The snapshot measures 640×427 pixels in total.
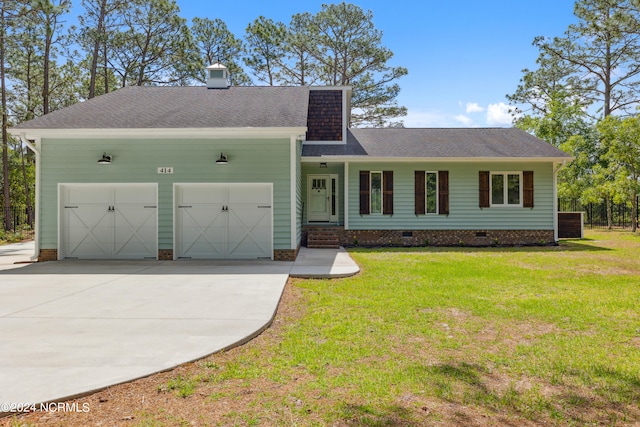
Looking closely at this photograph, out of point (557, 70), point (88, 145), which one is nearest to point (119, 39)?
point (88, 145)

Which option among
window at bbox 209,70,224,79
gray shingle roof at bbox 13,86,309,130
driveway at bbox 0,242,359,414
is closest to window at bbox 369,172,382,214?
gray shingle roof at bbox 13,86,309,130

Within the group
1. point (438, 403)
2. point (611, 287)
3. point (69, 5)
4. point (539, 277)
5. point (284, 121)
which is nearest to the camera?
point (438, 403)

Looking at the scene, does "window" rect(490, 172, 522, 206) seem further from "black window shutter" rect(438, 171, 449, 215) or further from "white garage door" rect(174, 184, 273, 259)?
"white garage door" rect(174, 184, 273, 259)

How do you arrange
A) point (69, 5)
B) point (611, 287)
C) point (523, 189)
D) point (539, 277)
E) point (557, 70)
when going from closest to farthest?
point (611, 287)
point (539, 277)
point (523, 189)
point (69, 5)
point (557, 70)

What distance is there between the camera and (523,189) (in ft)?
44.7

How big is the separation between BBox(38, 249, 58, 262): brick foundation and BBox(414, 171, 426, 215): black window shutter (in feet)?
34.6

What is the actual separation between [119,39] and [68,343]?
21761 mm

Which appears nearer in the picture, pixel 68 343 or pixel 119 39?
pixel 68 343

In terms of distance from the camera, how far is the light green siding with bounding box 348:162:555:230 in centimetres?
1357

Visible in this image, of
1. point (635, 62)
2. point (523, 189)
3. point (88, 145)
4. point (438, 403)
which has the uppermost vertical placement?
point (635, 62)

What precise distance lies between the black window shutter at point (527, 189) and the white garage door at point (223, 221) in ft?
29.7

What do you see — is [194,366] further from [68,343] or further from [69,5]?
[69,5]

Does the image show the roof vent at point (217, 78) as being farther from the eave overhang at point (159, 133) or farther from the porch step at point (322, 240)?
the porch step at point (322, 240)

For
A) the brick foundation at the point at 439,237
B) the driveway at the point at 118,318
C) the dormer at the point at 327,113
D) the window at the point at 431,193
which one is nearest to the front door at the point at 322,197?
the brick foundation at the point at 439,237
